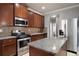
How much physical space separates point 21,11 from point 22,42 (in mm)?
504

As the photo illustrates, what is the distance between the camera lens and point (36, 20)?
210 centimetres

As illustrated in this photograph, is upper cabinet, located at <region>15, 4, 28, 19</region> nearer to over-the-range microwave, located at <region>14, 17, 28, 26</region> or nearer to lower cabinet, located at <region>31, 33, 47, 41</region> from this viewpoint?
over-the-range microwave, located at <region>14, 17, 28, 26</region>

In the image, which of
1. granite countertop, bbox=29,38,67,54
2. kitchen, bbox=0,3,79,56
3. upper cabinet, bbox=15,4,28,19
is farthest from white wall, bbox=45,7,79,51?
upper cabinet, bbox=15,4,28,19

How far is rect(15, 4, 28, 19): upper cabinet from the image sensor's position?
6.59ft

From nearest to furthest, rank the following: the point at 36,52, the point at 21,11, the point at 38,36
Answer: the point at 36,52 < the point at 38,36 < the point at 21,11

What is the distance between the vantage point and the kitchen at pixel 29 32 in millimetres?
1935

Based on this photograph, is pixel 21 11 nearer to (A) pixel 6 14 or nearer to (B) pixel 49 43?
(A) pixel 6 14

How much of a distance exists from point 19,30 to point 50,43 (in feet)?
1.70

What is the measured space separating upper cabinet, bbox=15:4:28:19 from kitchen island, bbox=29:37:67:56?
1.56 ft

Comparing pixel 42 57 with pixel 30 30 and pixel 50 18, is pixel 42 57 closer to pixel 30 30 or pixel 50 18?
pixel 30 30

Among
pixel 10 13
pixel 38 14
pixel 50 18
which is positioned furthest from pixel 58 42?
pixel 10 13

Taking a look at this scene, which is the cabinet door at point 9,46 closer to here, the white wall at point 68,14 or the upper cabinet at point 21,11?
the upper cabinet at point 21,11

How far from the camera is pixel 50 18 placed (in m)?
2.01

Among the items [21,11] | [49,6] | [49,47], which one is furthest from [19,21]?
[49,47]
